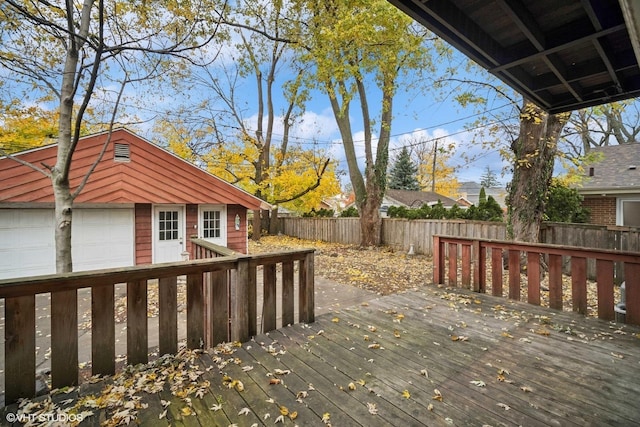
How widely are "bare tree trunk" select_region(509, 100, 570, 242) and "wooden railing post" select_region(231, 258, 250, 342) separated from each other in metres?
6.78

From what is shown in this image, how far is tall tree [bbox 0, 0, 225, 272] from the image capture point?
165 inches

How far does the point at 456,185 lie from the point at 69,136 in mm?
32512

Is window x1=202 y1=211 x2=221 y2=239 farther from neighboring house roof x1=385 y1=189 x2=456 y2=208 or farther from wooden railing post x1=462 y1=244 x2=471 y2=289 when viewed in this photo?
neighboring house roof x1=385 y1=189 x2=456 y2=208

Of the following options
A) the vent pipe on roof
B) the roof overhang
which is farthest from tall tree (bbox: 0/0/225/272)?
the roof overhang

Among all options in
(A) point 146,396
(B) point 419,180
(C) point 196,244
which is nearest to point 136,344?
(A) point 146,396

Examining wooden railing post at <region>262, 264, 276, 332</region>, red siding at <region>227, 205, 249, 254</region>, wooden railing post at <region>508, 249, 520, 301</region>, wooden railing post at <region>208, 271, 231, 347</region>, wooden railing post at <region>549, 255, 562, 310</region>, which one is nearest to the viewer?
wooden railing post at <region>208, 271, 231, 347</region>

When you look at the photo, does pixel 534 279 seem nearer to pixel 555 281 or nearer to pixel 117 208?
pixel 555 281

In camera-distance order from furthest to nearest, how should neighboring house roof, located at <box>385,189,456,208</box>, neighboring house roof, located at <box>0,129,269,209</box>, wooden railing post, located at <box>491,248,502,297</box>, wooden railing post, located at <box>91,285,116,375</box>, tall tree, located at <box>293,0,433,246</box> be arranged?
neighboring house roof, located at <box>385,189,456,208</box> < neighboring house roof, located at <box>0,129,269,209</box> < tall tree, located at <box>293,0,433,246</box> < wooden railing post, located at <box>491,248,502,297</box> < wooden railing post, located at <box>91,285,116,375</box>

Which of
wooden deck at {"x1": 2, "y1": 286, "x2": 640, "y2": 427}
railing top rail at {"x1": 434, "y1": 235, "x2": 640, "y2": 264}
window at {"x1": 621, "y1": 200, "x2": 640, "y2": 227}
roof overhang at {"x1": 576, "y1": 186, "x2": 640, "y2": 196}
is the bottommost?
wooden deck at {"x1": 2, "y1": 286, "x2": 640, "y2": 427}

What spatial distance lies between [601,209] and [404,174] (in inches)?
767

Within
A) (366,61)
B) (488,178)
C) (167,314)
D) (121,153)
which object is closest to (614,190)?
(366,61)

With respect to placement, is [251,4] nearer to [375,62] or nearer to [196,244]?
[375,62]

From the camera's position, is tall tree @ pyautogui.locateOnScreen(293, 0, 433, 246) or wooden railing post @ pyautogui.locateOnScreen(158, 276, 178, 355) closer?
wooden railing post @ pyautogui.locateOnScreen(158, 276, 178, 355)

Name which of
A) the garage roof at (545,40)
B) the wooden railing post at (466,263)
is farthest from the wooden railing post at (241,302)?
the wooden railing post at (466,263)
